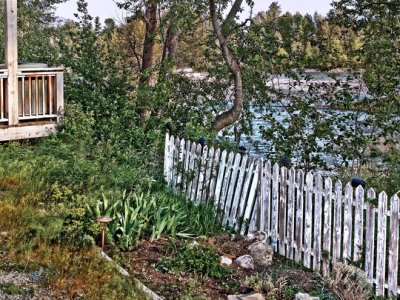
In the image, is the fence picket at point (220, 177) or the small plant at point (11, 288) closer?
the small plant at point (11, 288)

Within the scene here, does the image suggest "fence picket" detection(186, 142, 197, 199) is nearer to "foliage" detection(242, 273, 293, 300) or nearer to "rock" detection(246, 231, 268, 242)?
"rock" detection(246, 231, 268, 242)

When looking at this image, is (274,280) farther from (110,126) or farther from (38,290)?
(110,126)

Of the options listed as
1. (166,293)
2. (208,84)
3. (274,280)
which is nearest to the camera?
(166,293)

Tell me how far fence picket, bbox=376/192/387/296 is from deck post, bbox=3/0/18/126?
6723mm

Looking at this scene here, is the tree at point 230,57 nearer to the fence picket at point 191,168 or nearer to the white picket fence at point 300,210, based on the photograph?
the white picket fence at point 300,210

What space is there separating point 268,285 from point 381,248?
1.12 meters

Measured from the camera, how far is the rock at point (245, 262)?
577 cm

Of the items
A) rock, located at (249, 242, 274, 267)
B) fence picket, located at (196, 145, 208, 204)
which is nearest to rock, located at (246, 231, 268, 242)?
rock, located at (249, 242, 274, 267)

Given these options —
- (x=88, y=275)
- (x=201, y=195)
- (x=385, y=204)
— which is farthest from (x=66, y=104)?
(x=385, y=204)

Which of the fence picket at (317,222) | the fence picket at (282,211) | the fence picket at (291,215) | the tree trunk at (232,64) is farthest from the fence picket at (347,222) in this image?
the tree trunk at (232,64)

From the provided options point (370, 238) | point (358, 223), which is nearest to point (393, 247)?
point (370, 238)

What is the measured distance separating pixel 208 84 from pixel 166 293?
23.1 feet

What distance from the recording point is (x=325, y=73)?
934 cm

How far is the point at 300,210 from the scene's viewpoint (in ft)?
20.2
